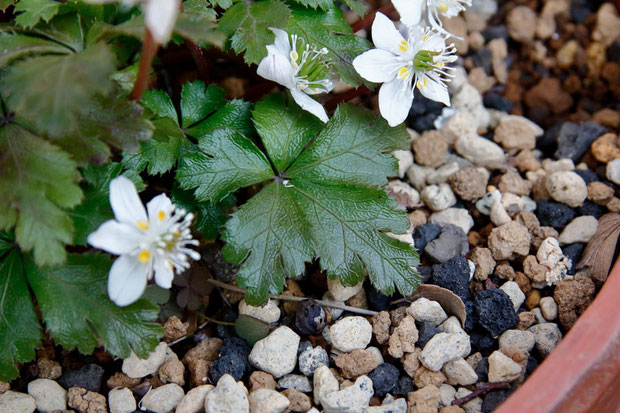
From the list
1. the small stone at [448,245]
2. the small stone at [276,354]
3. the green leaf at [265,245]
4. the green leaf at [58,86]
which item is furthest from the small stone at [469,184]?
the green leaf at [58,86]

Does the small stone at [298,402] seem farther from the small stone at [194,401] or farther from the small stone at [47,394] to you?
the small stone at [47,394]

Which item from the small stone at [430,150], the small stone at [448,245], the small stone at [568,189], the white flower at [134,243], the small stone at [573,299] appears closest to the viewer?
the white flower at [134,243]

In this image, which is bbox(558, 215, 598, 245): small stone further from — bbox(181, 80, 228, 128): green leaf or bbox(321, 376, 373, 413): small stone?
bbox(181, 80, 228, 128): green leaf

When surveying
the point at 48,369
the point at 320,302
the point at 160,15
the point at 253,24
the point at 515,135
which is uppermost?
the point at 160,15

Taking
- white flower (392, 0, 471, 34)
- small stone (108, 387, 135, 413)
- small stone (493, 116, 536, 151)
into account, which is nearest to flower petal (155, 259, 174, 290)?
small stone (108, 387, 135, 413)

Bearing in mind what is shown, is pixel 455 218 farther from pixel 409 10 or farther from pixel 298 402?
pixel 298 402

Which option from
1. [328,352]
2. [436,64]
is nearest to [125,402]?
[328,352]

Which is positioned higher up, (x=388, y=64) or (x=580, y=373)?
(x=388, y=64)

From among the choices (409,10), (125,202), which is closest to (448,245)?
(409,10)
